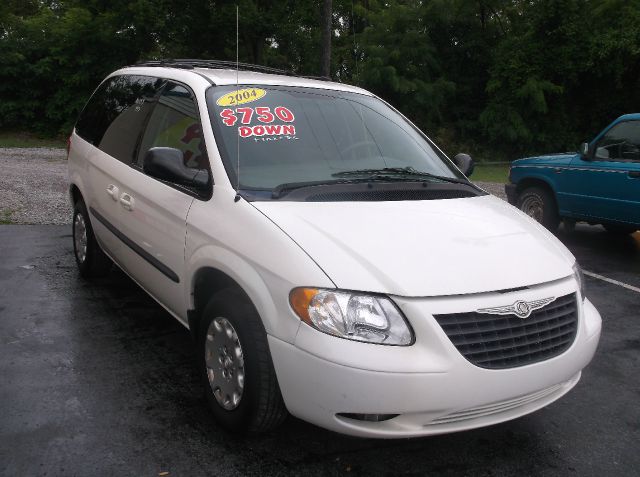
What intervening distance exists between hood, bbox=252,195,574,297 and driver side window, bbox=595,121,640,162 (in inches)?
184

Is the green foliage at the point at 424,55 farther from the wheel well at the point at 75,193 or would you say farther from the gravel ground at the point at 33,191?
the wheel well at the point at 75,193

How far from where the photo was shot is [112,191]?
464cm

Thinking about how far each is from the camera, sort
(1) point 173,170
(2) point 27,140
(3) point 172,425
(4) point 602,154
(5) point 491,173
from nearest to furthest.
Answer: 1. (3) point 172,425
2. (1) point 173,170
3. (4) point 602,154
4. (5) point 491,173
5. (2) point 27,140

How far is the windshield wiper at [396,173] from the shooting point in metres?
3.74

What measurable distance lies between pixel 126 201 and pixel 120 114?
0.95 metres

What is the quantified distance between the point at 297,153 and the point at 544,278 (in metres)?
1.50

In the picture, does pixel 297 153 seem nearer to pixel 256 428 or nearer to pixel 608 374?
pixel 256 428

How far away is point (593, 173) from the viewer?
25.7 feet

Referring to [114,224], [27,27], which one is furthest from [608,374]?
[27,27]

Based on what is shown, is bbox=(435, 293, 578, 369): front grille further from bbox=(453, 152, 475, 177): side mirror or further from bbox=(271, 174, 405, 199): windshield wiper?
bbox=(453, 152, 475, 177): side mirror

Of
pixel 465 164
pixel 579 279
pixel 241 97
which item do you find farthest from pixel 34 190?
pixel 579 279

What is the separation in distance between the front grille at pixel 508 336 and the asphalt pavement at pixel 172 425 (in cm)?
59

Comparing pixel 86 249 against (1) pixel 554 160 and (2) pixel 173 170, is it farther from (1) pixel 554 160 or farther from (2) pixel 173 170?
(1) pixel 554 160

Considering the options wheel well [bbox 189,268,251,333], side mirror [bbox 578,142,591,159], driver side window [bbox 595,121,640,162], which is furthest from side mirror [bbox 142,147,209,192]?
side mirror [bbox 578,142,591,159]
